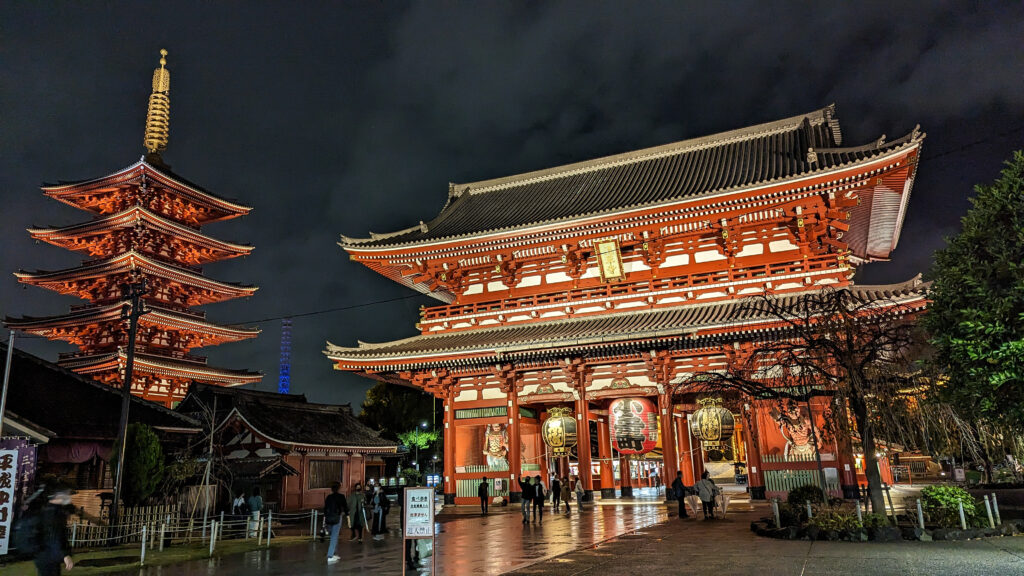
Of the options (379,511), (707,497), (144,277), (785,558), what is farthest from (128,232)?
(785,558)

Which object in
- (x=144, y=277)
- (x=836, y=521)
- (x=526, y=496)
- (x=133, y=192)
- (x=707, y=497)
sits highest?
(x=133, y=192)

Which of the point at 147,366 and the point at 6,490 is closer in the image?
the point at 6,490

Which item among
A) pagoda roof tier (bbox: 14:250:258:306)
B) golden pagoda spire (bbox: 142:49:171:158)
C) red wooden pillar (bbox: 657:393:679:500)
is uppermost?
golden pagoda spire (bbox: 142:49:171:158)

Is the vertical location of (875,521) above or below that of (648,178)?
below

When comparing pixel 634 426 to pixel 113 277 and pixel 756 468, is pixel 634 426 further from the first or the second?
pixel 113 277

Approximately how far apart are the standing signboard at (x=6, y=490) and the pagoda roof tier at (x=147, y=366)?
88.3 feet

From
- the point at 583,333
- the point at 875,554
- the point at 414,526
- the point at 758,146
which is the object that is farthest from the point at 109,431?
the point at 758,146

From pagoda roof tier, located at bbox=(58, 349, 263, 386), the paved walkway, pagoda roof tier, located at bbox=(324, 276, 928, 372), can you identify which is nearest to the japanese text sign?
the paved walkway

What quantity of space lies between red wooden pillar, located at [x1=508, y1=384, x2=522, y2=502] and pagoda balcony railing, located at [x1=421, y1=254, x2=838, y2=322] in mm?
3645

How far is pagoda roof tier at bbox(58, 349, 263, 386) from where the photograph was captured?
38.2 metres

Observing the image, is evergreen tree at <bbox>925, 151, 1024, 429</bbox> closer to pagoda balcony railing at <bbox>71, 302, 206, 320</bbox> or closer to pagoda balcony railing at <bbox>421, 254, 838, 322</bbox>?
pagoda balcony railing at <bbox>421, 254, 838, 322</bbox>

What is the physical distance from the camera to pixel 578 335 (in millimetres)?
Result: 22688

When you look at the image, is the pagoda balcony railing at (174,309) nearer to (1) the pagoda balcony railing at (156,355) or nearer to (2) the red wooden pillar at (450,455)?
(1) the pagoda balcony railing at (156,355)

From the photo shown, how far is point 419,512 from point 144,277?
37230mm
